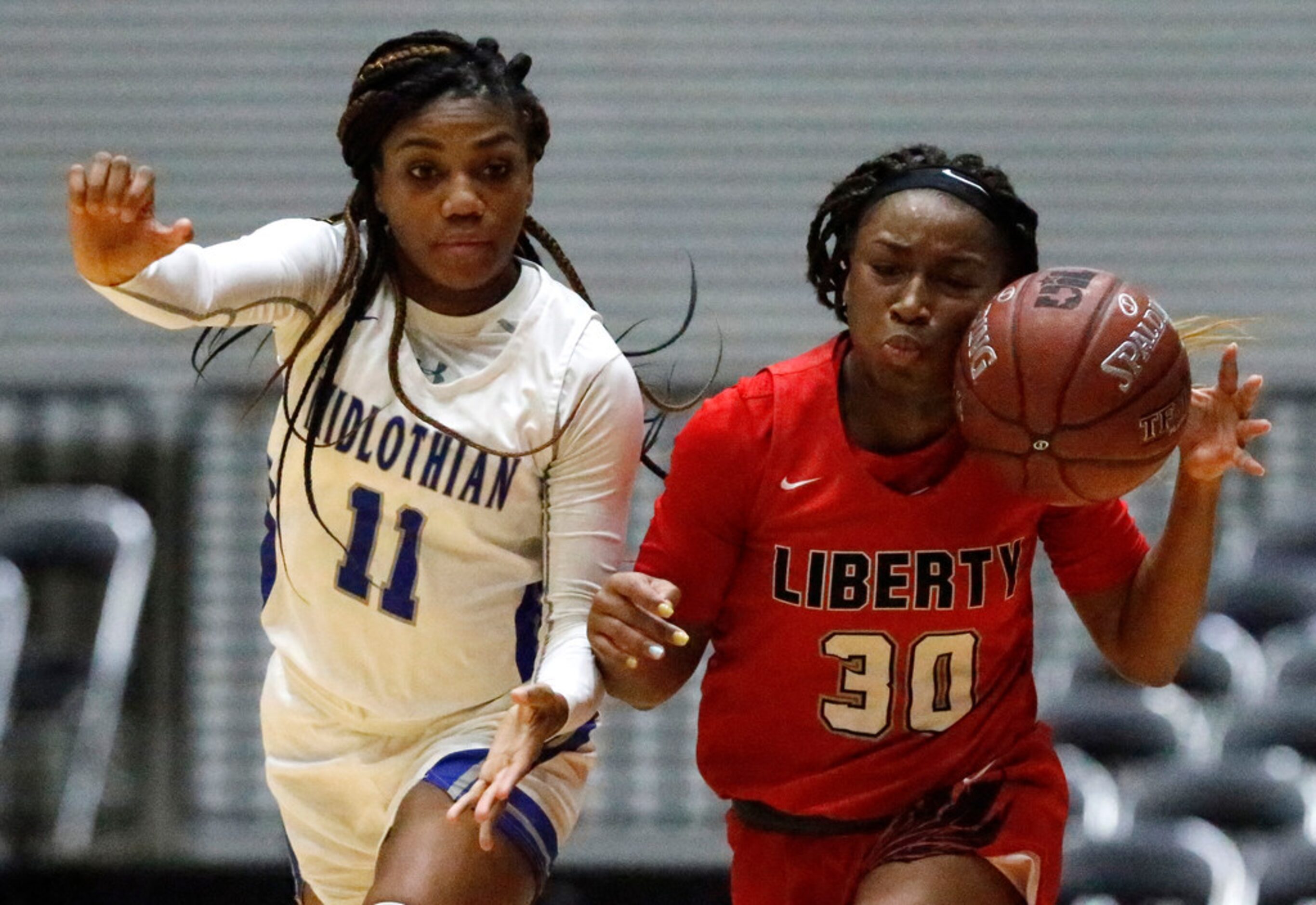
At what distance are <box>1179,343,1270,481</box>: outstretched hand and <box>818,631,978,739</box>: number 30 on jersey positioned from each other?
490mm

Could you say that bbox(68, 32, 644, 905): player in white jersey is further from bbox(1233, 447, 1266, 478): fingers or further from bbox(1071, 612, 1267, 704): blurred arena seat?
bbox(1071, 612, 1267, 704): blurred arena seat

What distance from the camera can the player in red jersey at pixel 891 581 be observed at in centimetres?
337

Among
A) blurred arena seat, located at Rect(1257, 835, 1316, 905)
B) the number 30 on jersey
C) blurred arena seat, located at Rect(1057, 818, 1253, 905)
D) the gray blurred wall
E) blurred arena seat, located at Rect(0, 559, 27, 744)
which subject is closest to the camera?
the number 30 on jersey

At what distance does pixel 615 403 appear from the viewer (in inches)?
141

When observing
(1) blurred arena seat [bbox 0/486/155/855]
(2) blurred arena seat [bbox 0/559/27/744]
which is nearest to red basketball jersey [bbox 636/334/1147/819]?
(1) blurred arena seat [bbox 0/486/155/855]

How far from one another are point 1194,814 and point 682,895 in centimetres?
178

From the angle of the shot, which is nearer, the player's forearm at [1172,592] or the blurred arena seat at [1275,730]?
the player's forearm at [1172,592]

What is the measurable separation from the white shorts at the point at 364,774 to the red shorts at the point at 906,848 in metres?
0.36

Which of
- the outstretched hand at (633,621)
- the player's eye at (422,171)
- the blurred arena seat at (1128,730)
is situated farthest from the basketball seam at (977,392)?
the blurred arena seat at (1128,730)

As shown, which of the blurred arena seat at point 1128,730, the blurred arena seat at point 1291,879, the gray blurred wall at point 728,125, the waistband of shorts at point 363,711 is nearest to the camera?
the waistband of shorts at point 363,711

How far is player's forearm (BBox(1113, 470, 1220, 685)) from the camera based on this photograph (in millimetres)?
3402

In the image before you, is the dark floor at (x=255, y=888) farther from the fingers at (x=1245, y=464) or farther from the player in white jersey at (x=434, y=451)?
the fingers at (x=1245, y=464)

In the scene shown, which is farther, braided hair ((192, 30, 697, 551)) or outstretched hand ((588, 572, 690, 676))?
braided hair ((192, 30, 697, 551))

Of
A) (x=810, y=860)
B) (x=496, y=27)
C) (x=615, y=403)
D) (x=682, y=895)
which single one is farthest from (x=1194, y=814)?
(x=496, y=27)
